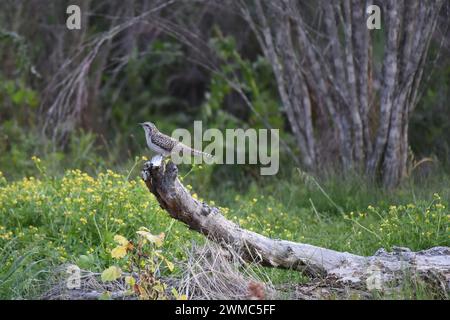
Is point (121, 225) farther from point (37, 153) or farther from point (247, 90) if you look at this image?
point (247, 90)

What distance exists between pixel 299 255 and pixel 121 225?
1.64m

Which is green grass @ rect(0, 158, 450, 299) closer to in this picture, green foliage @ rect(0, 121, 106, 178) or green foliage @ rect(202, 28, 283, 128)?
green foliage @ rect(0, 121, 106, 178)

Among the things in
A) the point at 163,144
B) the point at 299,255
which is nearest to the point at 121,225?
the point at 163,144

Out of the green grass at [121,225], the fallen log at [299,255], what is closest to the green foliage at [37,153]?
the green grass at [121,225]

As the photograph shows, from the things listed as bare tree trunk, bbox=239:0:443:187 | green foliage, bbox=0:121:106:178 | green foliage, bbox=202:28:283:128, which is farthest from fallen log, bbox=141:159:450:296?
green foliage, bbox=202:28:283:128

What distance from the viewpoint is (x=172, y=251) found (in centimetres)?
705

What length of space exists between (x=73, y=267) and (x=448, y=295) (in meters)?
2.86

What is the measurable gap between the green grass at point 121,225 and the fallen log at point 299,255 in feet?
1.02

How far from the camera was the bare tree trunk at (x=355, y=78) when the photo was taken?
9.46 m

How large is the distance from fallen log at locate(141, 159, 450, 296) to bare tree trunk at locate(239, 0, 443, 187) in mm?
3146

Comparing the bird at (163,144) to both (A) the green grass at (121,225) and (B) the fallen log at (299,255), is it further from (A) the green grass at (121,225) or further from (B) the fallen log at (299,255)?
(B) the fallen log at (299,255)
